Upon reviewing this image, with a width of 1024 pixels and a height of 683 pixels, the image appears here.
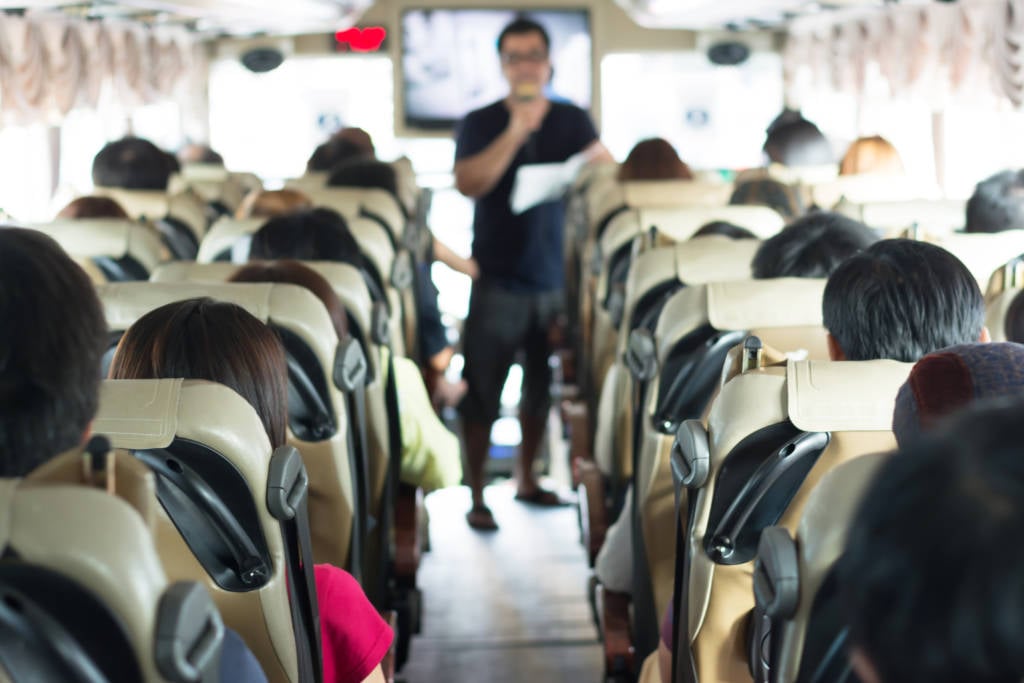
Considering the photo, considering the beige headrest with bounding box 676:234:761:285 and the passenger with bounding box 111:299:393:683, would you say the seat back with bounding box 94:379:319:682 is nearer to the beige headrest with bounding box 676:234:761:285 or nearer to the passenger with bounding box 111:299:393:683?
the passenger with bounding box 111:299:393:683

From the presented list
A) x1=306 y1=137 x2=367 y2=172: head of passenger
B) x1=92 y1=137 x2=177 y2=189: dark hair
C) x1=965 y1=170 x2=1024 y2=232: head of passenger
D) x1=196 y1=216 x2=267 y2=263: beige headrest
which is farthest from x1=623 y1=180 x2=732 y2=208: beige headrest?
x1=92 y1=137 x2=177 y2=189: dark hair

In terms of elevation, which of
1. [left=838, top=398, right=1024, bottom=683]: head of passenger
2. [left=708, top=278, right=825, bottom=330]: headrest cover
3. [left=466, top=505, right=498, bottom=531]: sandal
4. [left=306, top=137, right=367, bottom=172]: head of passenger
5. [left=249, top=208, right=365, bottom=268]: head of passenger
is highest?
[left=838, top=398, right=1024, bottom=683]: head of passenger

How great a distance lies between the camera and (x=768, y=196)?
4.46 meters

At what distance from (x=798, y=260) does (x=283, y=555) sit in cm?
150

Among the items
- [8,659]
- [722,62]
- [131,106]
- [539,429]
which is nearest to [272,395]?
[8,659]

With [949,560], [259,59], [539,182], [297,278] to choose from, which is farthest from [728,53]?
[949,560]

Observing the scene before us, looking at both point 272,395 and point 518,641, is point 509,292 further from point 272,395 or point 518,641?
point 272,395

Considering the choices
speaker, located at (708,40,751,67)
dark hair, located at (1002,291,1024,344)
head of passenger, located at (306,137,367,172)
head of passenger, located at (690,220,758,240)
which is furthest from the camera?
speaker, located at (708,40,751,67)

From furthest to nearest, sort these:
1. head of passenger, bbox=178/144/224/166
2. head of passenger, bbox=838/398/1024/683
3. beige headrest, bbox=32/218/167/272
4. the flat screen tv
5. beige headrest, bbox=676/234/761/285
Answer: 1. the flat screen tv
2. head of passenger, bbox=178/144/224/166
3. beige headrest, bbox=32/218/167/272
4. beige headrest, bbox=676/234/761/285
5. head of passenger, bbox=838/398/1024/683

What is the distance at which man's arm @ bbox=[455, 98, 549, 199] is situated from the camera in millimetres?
4828

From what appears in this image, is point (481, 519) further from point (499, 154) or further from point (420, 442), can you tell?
point (420, 442)

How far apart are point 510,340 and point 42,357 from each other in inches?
153

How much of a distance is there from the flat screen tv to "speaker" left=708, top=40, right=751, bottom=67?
1.38 meters

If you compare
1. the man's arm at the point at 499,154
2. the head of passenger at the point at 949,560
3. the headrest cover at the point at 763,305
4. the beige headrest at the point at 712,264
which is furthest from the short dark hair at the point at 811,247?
the man's arm at the point at 499,154
